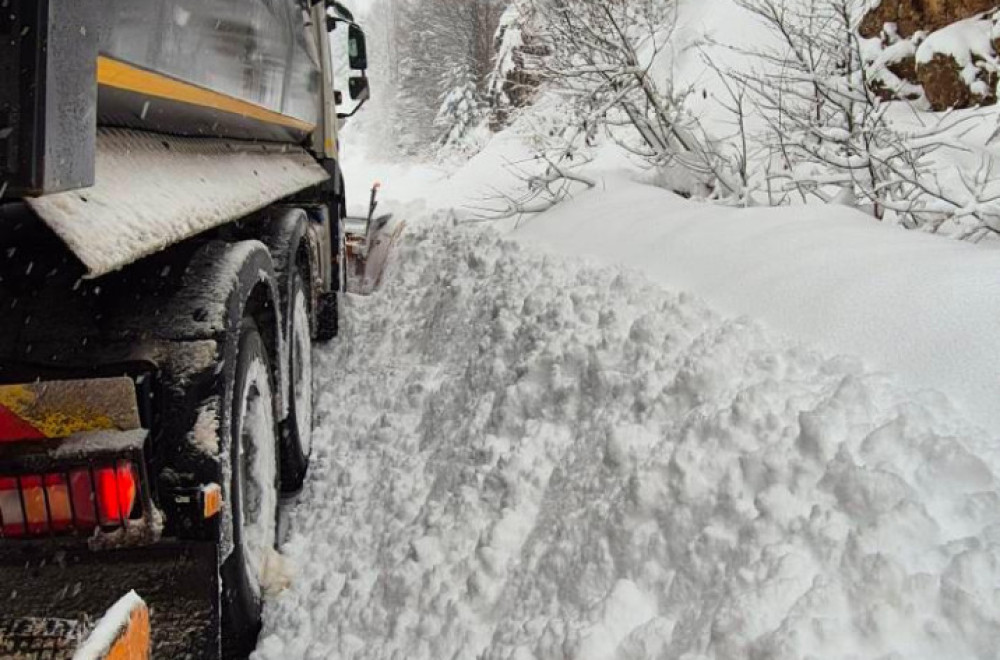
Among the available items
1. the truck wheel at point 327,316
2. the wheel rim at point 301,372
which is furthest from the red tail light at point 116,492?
the truck wheel at point 327,316

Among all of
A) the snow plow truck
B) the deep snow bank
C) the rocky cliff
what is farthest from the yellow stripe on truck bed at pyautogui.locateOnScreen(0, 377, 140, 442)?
the rocky cliff

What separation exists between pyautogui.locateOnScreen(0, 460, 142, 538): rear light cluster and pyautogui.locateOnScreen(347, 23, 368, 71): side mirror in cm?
542

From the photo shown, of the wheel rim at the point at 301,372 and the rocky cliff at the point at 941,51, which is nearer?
A: the wheel rim at the point at 301,372

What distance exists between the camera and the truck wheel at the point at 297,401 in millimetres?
3613

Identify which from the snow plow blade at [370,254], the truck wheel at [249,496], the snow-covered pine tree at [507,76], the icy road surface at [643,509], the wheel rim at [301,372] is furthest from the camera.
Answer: the snow-covered pine tree at [507,76]

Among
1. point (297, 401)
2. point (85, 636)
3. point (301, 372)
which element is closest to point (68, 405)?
point (85, 636)

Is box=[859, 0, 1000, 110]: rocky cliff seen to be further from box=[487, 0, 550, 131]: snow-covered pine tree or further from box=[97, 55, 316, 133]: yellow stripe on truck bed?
box=[487, 0, 550, 131]: snow-covered pine tree

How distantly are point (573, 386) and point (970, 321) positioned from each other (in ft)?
5.15

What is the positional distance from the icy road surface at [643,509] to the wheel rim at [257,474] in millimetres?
321

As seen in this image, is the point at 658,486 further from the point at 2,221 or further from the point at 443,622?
the point at 2,221

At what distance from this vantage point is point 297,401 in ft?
12.8

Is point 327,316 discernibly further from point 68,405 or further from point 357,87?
point 68,405

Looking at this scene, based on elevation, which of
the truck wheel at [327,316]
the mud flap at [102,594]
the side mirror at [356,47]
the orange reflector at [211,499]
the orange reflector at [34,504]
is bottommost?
the truck wheel at [327,316]

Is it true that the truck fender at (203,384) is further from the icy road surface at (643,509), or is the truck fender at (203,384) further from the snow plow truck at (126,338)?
the icy road surface at (643,509)
